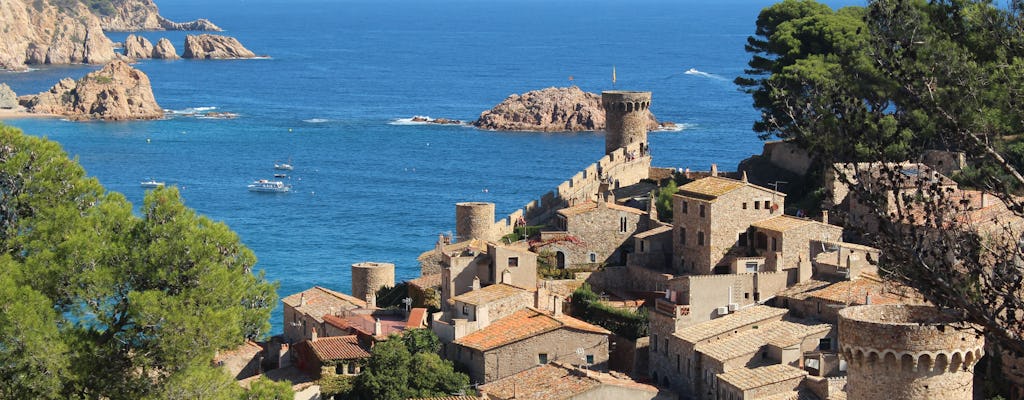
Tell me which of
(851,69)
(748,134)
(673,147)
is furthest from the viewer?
(748,134)

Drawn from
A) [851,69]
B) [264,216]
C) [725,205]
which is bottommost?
[264,216]

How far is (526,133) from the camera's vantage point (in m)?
131

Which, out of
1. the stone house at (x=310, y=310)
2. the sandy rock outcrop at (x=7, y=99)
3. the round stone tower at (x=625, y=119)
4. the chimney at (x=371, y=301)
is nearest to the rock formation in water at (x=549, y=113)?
the sandy rock outcrop at (x=7, y=99)

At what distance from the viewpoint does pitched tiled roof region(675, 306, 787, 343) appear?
38656 millimetres

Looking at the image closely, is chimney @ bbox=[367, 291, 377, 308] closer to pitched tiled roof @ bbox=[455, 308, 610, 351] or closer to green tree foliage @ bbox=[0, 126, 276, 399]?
pitched tiled roof @ bbox=[455, 308, 610, 351]

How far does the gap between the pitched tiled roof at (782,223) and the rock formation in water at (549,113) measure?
84.7 meters

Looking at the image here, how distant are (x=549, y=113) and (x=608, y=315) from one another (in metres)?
91.5

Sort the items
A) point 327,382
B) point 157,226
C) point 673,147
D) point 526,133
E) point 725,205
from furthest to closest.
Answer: point 526,133
point 673,147
point 725,205
point 327,382
point 157,226

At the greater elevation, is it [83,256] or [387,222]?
[83,256]

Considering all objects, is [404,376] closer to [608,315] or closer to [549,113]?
[608,315]

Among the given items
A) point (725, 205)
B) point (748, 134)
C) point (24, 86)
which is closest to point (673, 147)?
point (748, 134)

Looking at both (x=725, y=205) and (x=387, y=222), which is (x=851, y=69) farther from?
(x=387, y=222)

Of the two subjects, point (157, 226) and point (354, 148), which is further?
point (354, 148)

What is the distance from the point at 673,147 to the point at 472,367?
236 ft
